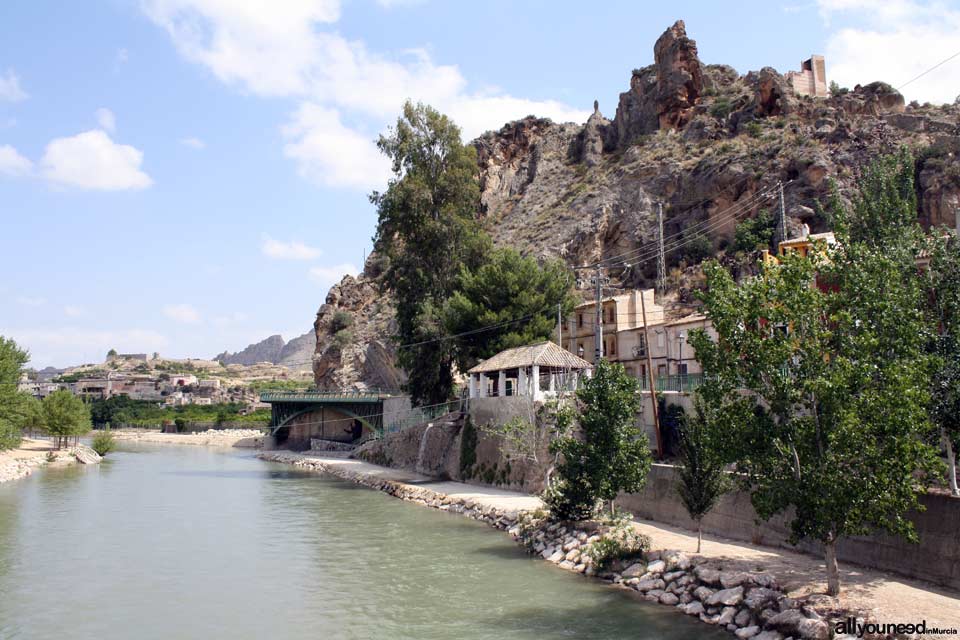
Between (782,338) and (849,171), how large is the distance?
56.7 meters

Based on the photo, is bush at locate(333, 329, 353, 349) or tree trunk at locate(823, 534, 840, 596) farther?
bush at locate(333, 329, 353, 349)

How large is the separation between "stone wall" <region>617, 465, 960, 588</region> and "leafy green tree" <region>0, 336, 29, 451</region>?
5212 centimetres

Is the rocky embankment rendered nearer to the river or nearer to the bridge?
the river

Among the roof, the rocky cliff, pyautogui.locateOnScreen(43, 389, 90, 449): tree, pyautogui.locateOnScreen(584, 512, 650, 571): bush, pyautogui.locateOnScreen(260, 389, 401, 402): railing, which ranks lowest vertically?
pyautogui.locateOnScreen(584, 512, 650, 571): bush

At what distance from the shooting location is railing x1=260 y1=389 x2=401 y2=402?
81794mm

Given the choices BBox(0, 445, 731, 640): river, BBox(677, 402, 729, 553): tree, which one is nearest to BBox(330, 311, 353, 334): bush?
BBox(0, 445, 731, 640): river

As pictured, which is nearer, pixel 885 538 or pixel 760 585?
pixel 760 585

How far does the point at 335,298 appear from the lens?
109250 mm

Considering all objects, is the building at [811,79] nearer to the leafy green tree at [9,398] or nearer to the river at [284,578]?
the river at [284,578]

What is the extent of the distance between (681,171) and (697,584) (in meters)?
66.8

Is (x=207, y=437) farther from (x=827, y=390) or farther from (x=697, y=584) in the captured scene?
(x=827, y=390)

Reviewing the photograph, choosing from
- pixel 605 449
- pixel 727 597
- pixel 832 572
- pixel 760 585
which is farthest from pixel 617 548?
pixel 832 572

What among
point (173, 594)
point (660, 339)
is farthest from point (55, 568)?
point (660, 339)

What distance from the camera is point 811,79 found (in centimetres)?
8644
